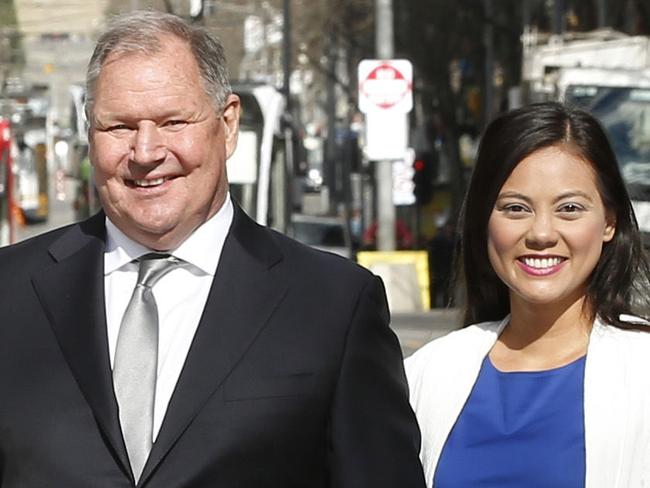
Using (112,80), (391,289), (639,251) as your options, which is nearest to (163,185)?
(112,80)

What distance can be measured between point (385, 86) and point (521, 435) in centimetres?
1858

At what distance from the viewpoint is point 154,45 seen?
135 inches

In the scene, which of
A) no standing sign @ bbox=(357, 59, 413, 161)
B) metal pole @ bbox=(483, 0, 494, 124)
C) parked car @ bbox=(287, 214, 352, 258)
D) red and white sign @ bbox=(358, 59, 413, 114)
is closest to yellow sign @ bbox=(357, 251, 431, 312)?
no standing sign @ bbox=(357, 59, 413, 161)

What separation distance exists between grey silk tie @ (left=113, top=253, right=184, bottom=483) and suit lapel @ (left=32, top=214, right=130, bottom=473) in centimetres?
3

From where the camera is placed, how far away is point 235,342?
335cm

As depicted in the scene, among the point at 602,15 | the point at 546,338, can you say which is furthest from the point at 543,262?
the point at 602,15

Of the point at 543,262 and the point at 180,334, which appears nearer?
the point at 180,334

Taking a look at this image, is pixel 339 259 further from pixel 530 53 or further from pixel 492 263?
pixel 530 53

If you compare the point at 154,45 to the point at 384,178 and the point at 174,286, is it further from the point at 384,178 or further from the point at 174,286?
the point at 384,178

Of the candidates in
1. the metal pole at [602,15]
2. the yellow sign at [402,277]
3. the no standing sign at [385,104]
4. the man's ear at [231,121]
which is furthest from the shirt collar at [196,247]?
the metal pole at [602,15]

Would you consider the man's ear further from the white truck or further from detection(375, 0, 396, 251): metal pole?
detection(375, 0, 396, 251): metal pole

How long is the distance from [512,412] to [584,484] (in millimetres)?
258

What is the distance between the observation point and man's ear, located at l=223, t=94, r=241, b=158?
3500 mm

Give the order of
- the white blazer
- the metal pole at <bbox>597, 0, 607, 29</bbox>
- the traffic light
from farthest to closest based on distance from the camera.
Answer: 1. the metal pole at <bbox>597, 0, 607, 29</bbox>
2. the traffic light
3. the white blazer
